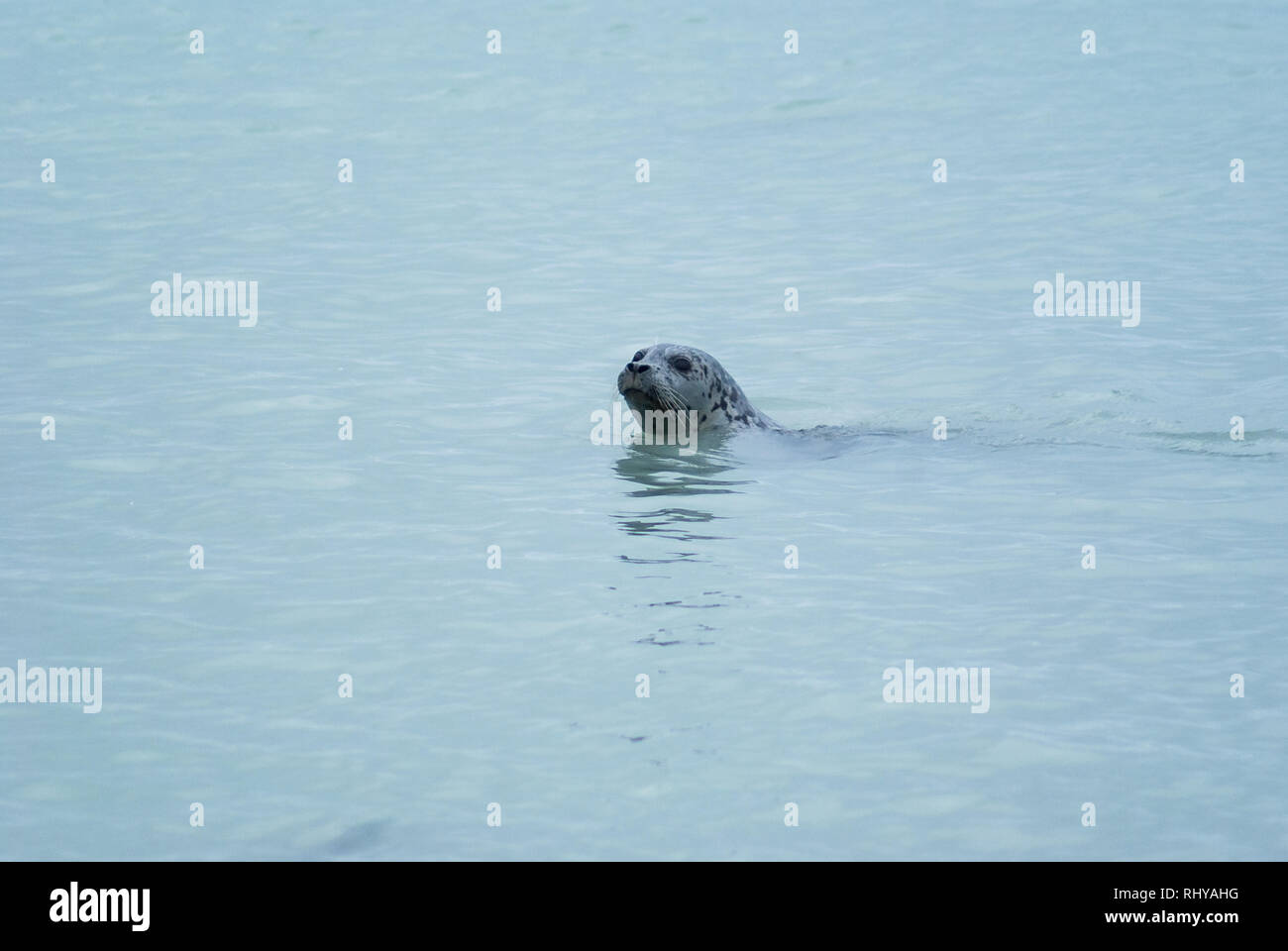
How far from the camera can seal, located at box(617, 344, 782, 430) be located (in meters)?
10.3

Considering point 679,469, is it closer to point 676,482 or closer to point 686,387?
point 676,482

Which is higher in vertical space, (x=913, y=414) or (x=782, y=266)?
(x=782, y=266)

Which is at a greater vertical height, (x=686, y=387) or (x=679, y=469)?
(x=686, y=387)

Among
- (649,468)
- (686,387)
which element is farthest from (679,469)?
(686,387)

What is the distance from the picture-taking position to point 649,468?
33.3ft

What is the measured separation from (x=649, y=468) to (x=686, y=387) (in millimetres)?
701

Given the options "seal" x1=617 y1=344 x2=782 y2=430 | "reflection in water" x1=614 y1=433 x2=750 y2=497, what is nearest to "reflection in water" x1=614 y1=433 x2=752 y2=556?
"reflection in water" x1=614 y1=433 x2=750 y2=497

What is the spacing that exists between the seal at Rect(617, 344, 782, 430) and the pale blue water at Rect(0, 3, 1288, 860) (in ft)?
0.86

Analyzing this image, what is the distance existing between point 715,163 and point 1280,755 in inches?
594

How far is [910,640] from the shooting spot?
6801mm
